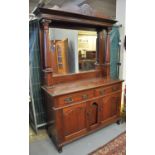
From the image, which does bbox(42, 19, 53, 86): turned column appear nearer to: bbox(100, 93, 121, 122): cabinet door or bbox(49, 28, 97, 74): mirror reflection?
bbox(49, 28, 97, 74): mirror reflection

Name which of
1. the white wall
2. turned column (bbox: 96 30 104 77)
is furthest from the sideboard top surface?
the white wall

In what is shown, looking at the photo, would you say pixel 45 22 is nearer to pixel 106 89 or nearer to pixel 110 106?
pixel 106 89

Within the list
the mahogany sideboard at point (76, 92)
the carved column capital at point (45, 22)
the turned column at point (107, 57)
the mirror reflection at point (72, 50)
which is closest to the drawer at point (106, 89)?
the mahogany sideboard at point (76, 92)

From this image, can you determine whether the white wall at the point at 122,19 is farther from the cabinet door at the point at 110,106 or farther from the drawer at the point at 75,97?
the drawer at the point at 75,97

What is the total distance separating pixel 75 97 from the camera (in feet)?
6.23

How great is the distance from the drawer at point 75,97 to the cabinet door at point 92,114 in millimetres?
121

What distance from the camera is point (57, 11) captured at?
186cm

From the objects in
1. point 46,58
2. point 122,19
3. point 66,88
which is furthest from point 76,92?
point 122,19

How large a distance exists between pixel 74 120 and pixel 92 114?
352 millimetres

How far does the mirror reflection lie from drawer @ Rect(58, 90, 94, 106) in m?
0.51

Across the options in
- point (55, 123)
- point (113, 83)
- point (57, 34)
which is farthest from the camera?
point (113, 83)
